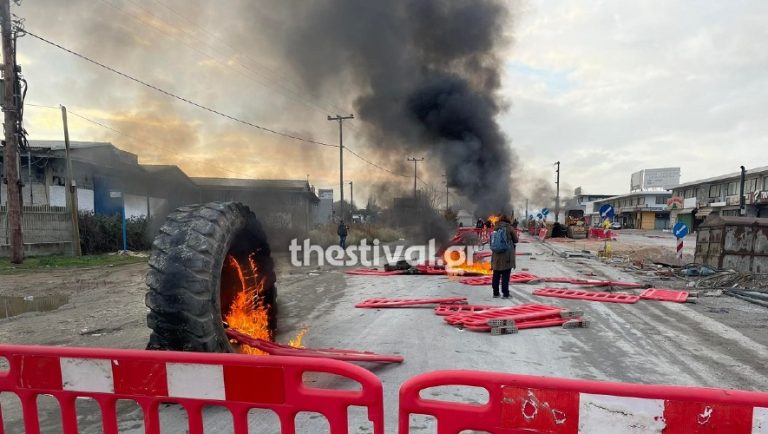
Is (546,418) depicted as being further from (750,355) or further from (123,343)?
(123,343)

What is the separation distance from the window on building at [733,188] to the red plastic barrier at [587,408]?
5213cm

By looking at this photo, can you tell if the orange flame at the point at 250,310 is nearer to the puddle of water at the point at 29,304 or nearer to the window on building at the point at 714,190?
the puddle of water at the point at 29,304

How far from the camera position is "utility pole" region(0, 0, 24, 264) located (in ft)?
42.7

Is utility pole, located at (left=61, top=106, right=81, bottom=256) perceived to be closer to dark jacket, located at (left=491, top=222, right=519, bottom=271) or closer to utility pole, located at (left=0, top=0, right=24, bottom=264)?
utility pole, located at (left=0, top=0, right=24, bottom=264)

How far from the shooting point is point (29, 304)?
7789 mm

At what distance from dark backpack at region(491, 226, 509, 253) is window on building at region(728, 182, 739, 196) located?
46.7 metres

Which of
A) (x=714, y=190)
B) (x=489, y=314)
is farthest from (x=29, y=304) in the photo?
(x=714, y=190)

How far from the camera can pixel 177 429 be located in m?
2.86

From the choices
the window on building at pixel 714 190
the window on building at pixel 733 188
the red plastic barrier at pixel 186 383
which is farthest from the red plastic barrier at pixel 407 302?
the window on building at pixel 714 190

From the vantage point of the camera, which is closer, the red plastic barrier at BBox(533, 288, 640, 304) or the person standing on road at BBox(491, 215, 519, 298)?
the red plastic barrier at BBox(533, 288, 640, 304)

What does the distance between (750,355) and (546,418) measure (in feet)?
14.7

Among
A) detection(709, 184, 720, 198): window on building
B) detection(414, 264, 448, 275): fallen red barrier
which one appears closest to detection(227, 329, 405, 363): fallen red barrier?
detection(414, 264, 448, 275): fallen red barrier

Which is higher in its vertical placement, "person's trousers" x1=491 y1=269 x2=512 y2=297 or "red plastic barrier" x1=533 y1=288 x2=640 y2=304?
"person's trousers" x1=491 y1=269 x2=512 y2=297

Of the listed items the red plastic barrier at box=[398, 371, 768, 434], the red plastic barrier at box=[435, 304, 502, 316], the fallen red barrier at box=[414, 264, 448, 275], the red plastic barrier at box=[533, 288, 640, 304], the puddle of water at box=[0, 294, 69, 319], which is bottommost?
the fallen red barrier at box=[414, 264, 448, 275]
